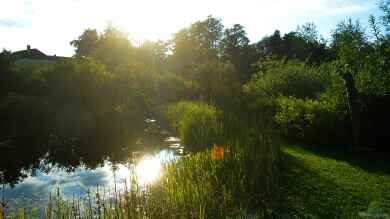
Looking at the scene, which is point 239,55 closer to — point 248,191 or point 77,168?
point 77,168

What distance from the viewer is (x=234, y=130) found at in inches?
416

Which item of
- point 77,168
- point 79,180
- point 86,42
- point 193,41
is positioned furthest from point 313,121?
point 193,41

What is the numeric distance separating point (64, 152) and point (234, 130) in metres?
7.82

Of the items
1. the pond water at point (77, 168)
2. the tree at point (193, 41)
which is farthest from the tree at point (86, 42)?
the pond water at point (77, 168)

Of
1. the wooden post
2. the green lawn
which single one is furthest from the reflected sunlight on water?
the wooden post

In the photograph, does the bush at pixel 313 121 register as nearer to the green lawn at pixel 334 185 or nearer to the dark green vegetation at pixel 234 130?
the dark green vegetation at pixel 234 130

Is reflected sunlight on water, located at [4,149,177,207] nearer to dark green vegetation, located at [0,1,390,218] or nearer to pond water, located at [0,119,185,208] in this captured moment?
pond water, located at [0,119,185,208]

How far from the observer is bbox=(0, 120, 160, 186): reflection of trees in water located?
12359 mm

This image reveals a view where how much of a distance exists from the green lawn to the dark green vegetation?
27mm

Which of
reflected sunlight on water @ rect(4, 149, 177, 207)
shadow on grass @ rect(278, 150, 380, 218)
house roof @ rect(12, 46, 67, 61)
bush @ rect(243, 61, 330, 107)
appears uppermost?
house roof @ rect(12, 46, 67, 61)

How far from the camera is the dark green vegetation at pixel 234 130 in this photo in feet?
21.5

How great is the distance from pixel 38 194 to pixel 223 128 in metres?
5.29

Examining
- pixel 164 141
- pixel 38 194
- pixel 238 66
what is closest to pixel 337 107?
pixel 164 141

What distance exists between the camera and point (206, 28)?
74.2m
